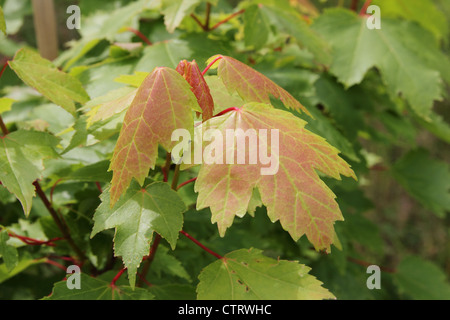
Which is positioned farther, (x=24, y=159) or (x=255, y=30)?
(x=255, y=30)

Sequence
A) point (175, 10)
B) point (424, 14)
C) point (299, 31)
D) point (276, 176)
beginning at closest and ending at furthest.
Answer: point (276, 176) < point (175, 10) < point (299, 31) < point (424, 14)

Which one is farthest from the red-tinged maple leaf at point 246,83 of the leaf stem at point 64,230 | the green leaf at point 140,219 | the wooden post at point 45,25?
the wooden post at point 45,25

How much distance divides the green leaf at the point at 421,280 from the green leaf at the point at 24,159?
1.02m

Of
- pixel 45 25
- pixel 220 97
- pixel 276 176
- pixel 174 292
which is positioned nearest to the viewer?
pixel 276 176

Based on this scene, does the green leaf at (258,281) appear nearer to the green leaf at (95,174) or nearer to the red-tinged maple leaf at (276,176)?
the red-tinged maple leaf at (276,176)

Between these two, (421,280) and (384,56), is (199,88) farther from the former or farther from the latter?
(421,280)

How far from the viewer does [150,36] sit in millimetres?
1026

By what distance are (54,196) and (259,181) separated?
1.71 feet

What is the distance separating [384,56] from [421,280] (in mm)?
667

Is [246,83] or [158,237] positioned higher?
[246,83]

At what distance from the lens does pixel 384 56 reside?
3.38 feet

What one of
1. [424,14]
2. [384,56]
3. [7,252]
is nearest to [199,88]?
[7,252]

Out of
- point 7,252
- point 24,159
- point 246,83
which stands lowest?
point 7,252
